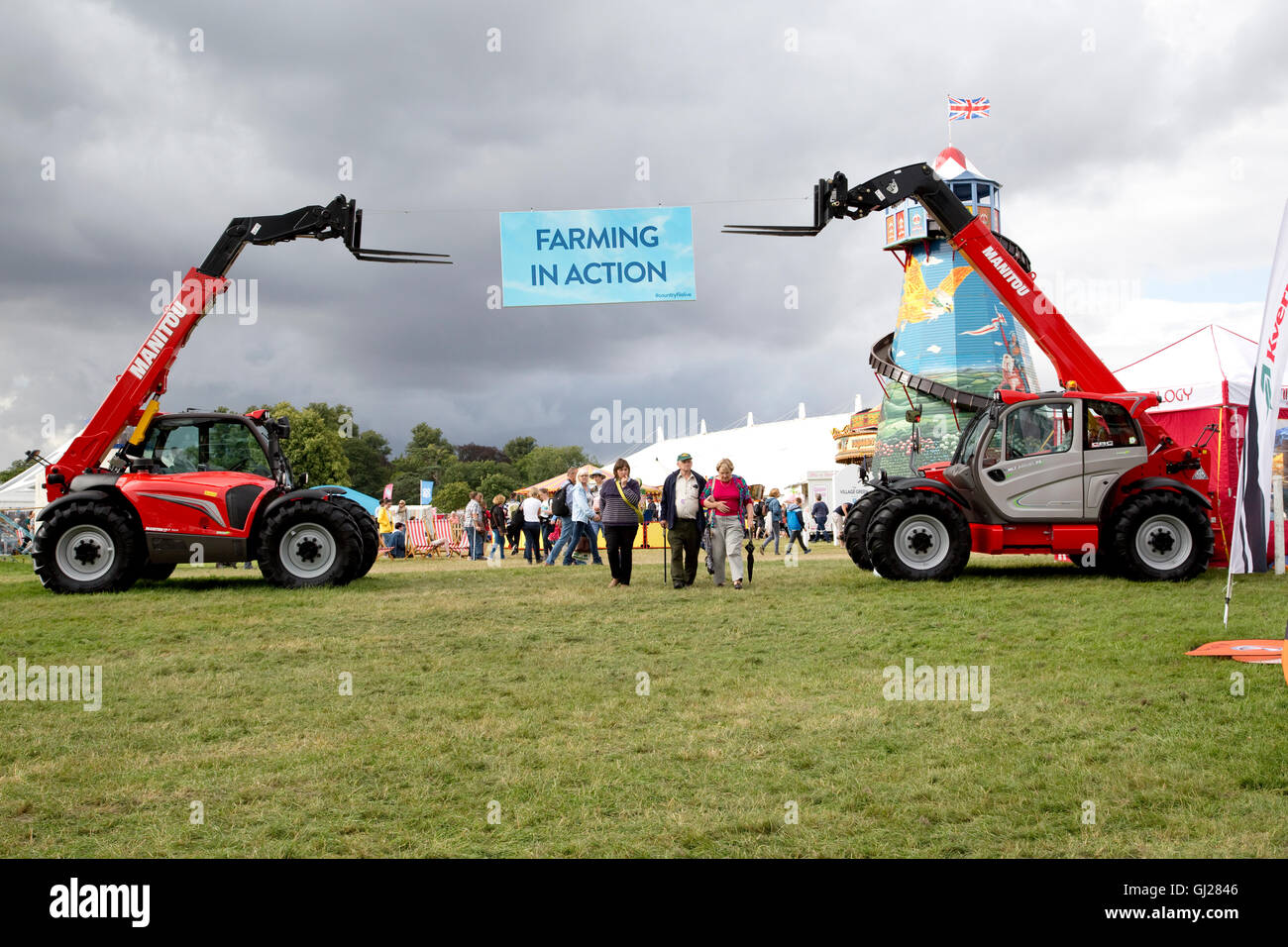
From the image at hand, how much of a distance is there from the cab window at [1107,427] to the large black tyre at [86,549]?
12547mm

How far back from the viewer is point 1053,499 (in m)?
13.7

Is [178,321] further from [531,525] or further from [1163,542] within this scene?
[1163,542]

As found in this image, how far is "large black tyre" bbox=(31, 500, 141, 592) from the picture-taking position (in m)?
13.2

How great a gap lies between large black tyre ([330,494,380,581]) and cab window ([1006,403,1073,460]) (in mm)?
8736

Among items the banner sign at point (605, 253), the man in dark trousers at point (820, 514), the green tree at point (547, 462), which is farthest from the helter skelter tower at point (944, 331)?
the green tree at point (547, 462)

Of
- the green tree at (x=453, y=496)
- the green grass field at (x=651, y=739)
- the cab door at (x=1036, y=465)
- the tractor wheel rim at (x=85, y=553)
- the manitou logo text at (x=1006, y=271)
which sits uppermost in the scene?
the manitou logo text at (x=1006, y=271)

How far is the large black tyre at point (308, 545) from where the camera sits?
44.4ft

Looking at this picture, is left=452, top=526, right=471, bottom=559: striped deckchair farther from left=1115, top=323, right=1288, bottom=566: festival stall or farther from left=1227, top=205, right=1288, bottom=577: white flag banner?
left=1227, top=205, right=1288, bottom=577: white flag banner

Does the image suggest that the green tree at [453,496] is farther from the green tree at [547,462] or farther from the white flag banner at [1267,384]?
the white flag banner at [1267,384]
